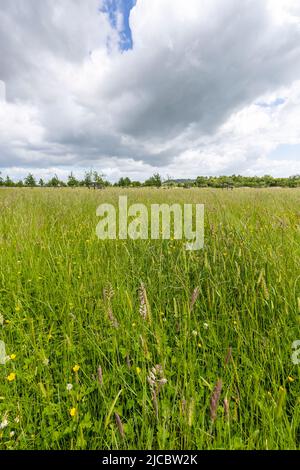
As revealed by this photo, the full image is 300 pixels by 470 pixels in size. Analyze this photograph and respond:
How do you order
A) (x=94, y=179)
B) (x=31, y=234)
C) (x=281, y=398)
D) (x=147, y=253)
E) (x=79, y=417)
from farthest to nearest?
1. (x=94, y=179)
2. (x=31, y=234)
3. (x=147, y=253)
4. (x=79, y=417)
5. (x=281, y=398)

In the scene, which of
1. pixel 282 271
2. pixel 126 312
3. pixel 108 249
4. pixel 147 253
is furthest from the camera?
pixel 108 249

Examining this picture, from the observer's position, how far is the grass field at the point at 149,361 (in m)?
0.84

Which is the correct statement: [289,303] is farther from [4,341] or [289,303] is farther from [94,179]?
[94,179]

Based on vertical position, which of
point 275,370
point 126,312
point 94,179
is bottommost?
point 275,370

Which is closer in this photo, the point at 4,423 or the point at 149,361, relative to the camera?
the point at 4,423

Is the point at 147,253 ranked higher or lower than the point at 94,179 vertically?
lower

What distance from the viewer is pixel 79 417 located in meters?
0.94

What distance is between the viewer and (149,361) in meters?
1.18

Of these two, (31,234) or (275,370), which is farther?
(31,234)

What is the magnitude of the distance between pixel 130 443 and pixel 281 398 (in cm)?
59

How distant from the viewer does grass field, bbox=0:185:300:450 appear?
0.84 meters

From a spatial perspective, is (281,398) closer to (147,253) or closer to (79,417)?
(79,417)
